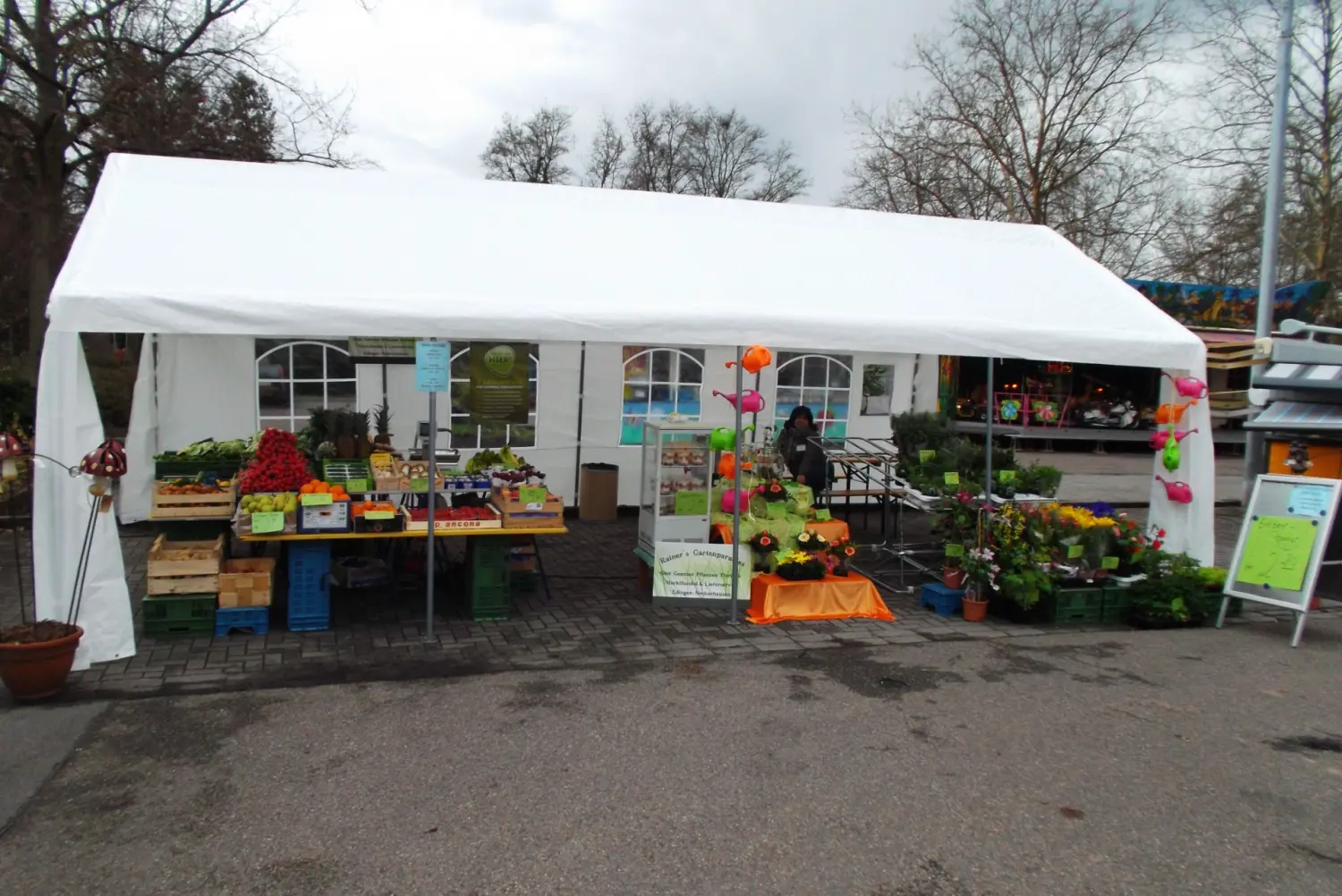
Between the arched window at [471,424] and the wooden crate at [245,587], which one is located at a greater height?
the arched window at [471,424]

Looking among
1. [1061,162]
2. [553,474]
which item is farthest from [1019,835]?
[1061,162]

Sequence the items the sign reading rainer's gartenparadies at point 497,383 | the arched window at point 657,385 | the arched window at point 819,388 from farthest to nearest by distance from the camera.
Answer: the arched window at point 819,388, the arched window at point 657,385, the sign reading rainer's gartenparadies at point 497,383

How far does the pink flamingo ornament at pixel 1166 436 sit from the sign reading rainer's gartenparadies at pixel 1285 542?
646mm

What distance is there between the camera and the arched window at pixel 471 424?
10320 millimetres

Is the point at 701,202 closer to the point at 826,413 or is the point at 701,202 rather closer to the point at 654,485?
the point at 654,485

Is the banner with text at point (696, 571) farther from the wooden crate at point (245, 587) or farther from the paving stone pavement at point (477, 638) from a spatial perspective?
the wooden crate at point (245, 587)

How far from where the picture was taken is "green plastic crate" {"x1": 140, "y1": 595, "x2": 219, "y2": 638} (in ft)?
20.0

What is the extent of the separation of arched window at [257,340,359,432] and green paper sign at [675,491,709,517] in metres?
4.33

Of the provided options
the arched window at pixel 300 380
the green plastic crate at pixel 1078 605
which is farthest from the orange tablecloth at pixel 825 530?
the arched window at pixel 300 380

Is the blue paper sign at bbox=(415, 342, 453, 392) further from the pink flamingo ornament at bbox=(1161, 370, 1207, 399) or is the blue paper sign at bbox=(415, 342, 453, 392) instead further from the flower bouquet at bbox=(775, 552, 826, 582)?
the pink flamingo ornament at bbox=(1161, 370, 1207, 399)

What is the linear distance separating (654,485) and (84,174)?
11863 mm

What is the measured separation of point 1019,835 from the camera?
12.8 feet

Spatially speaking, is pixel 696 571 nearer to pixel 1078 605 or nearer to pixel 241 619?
pixel 1078 605

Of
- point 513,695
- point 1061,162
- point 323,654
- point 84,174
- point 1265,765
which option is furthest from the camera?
point 1061,162
